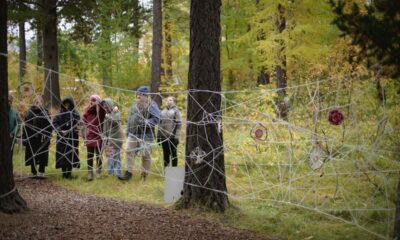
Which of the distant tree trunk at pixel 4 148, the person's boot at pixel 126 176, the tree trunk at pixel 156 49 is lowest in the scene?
the person's boot at pixel 126 176

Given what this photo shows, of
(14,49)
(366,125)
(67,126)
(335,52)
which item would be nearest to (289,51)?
(335,52)

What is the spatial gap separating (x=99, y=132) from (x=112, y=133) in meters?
0.25

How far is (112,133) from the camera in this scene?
8.94 m

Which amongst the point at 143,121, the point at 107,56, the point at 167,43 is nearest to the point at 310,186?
the point at 143,121

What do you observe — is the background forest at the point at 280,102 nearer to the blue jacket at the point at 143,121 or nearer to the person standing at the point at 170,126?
the person standing at the point at 170,126

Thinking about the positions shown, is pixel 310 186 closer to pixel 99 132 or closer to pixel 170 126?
pixel 170 126

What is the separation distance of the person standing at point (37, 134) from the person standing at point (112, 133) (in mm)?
1097

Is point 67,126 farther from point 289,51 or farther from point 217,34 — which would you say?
point 289,51

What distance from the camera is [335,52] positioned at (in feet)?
37.2

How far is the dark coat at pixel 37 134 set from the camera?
8844 mm

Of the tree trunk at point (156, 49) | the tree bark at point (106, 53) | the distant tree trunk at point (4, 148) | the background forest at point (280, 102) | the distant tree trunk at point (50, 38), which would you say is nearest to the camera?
the distant tree trunk at point (4, 148)

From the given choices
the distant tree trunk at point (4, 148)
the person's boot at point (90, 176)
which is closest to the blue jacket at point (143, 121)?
the person's boot at point (90, 176)

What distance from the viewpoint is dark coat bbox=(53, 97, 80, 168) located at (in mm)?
8797

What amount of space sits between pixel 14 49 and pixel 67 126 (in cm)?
2078
